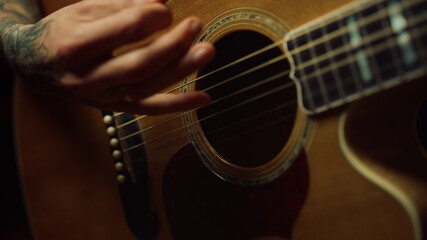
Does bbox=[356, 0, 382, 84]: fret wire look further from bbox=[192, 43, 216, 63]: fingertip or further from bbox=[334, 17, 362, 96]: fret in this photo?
bbox=[192, 43, 216, 63]: fingertip

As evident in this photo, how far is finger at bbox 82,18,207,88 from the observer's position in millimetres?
427

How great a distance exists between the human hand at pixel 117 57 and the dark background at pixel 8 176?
72cm

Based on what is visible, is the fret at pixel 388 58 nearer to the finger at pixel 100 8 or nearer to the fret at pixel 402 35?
the fret at pixel 402 35

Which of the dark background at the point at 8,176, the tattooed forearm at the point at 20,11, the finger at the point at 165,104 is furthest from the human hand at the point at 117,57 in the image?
the dark background at the point at 8,176

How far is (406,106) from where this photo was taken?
1.47 feet

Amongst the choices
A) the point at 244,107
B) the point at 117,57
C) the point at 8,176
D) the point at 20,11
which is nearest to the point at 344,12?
the point at 117,57

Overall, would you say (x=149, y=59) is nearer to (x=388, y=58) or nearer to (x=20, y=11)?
(x=388, y=58)

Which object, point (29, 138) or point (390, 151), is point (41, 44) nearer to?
point (29, 138)

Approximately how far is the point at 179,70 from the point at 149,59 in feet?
0.14

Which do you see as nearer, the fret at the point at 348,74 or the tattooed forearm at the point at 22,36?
the fret at the point at 348,74

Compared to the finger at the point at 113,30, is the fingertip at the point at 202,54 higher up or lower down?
lower down

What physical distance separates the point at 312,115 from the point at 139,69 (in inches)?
8.9

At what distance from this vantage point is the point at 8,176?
120 centimetres

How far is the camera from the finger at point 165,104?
0.50 metres
